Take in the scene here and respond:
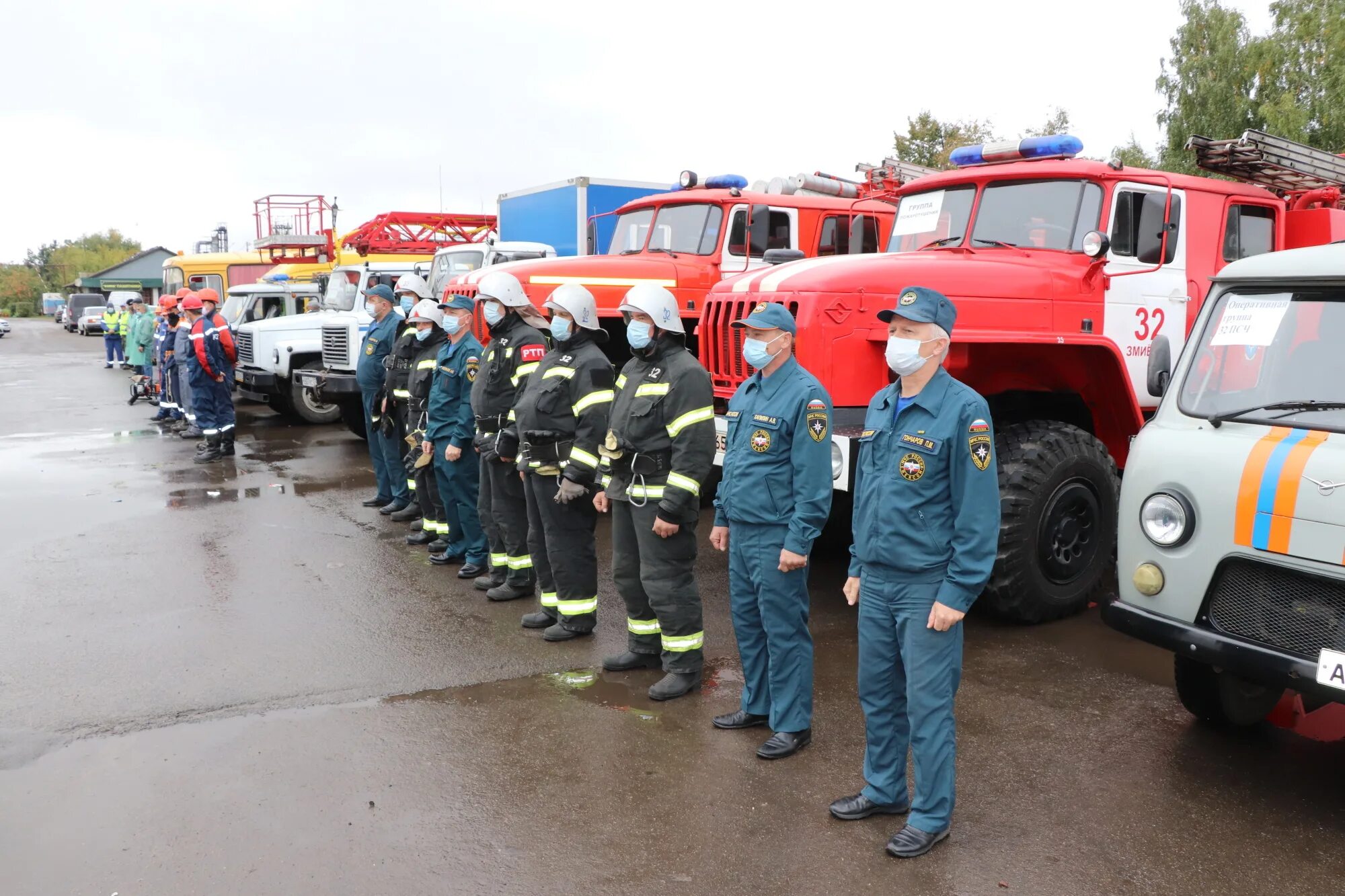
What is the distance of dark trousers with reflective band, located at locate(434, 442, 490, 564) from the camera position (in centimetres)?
693

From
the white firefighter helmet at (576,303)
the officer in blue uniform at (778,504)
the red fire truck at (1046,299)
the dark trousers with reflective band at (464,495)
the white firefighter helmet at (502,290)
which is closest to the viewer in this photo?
the officer in blue uniform at (778,504)

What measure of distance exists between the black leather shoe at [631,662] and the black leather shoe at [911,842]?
6.30ft

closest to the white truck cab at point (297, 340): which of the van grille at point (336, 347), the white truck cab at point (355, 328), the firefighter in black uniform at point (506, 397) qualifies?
the white truck cab at point (355, 328)

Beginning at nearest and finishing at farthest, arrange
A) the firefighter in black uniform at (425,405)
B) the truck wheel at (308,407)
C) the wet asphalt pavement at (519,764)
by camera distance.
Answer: the wet asphalt pavement at (519,764), the firefighter in black uniform at (425,405), the truck wheel at (308,407)

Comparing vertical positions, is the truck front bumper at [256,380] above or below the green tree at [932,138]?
below

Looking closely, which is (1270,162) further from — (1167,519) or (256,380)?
(256,380)

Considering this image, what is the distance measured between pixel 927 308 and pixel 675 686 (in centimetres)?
226

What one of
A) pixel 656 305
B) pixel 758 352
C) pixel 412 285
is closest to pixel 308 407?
pixel 412 285

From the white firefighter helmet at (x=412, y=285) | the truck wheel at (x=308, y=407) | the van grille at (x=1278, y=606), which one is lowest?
the truck wheel at (x=308, y=407)

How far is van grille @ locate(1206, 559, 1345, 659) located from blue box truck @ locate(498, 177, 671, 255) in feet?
28.8

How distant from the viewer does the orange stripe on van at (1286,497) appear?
11.2 ft

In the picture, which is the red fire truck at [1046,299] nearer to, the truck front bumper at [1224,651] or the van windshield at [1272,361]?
the van windshield at [1272,361]

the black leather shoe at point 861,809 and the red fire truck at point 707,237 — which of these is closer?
the black leather shoe at point 861,809

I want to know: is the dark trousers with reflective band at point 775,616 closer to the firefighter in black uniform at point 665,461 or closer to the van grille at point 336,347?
the firefighter in black uniform at point 665,461
